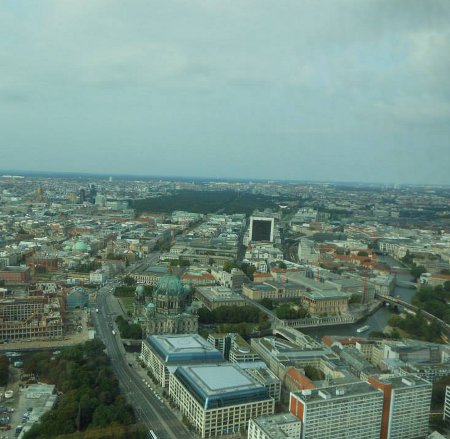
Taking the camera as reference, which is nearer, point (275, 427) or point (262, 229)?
point (275, 427)

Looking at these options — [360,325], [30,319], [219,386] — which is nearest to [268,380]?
[219,386]

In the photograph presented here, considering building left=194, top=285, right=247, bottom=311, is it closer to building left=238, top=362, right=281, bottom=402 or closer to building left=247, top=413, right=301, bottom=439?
building left=238, top=362, right=281, bottom=402

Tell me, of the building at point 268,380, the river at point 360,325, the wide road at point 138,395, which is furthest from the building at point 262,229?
the building at point 268,380

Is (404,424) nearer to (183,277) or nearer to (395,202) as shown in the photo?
(183,277)

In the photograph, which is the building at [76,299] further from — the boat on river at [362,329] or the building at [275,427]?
the building at [275,427]

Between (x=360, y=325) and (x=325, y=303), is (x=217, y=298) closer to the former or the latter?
(x=325, y=303)

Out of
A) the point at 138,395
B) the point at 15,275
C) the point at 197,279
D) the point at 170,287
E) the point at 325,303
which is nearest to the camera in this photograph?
the point at 138,395

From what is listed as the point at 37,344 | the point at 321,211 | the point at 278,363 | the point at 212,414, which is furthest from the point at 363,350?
the point at 321,211
